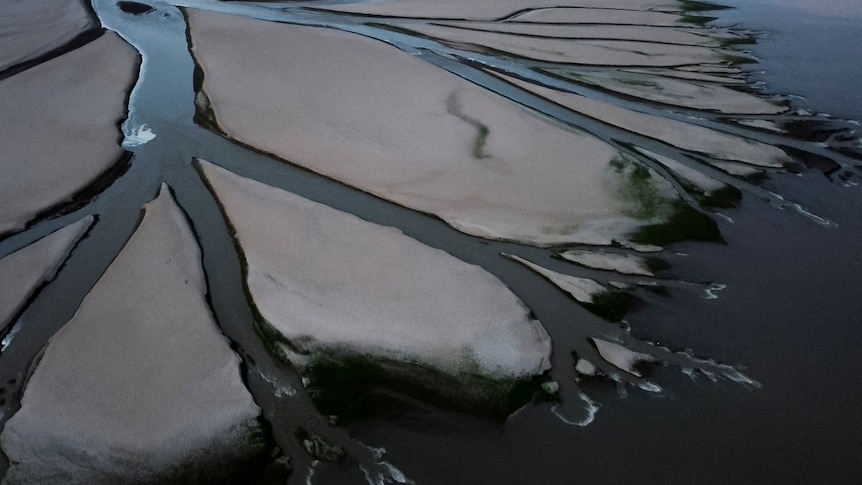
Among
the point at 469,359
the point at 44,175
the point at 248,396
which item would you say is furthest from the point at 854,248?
the point at 44,175

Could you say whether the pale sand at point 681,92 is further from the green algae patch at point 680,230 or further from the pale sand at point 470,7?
the pale sand at point 470,7

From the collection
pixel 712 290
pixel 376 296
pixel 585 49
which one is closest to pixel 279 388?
pixel 376 296

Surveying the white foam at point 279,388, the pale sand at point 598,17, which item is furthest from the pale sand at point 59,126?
the pale sand at point 598,17

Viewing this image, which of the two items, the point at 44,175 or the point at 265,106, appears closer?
the point at 44,175

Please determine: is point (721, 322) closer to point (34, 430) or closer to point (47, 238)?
point (34, 430)

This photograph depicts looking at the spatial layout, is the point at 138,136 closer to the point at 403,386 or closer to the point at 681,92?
the point at 403,386

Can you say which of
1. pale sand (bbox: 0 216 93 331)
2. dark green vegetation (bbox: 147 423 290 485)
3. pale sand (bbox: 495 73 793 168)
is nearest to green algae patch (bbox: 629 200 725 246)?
pale sand (bbox: 495 73 793 168)
